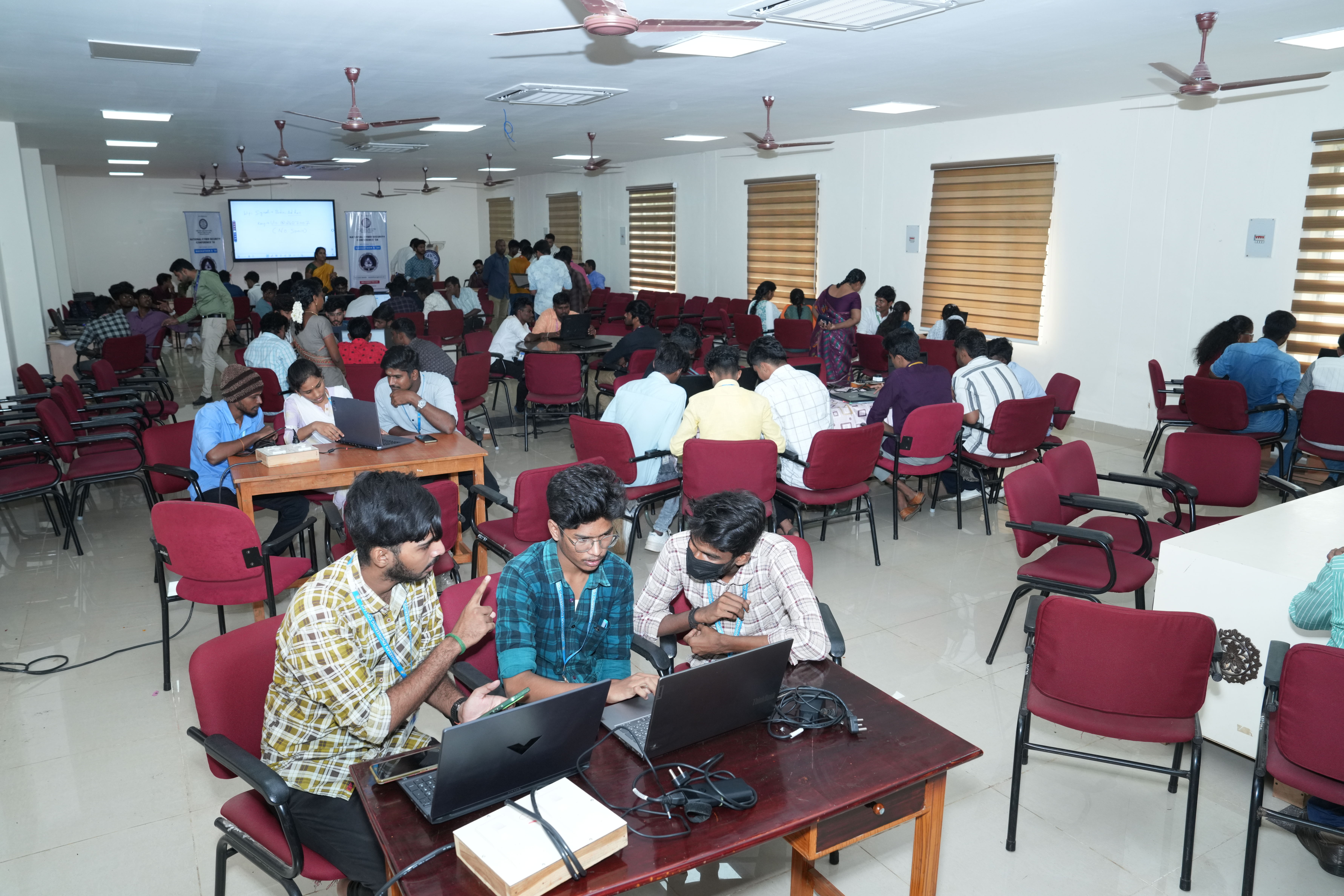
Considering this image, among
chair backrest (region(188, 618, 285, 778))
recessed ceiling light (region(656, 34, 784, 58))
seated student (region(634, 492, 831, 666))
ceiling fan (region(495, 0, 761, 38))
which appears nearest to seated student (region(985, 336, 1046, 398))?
recessed ceiling light (region(656, 34, 784, 58))

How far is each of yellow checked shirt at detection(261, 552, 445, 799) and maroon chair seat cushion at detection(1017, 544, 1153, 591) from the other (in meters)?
2.45

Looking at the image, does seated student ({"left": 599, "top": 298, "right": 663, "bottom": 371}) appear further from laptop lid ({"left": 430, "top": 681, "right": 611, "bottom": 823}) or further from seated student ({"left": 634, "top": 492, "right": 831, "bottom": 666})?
laptop lid ({"left": 430, "top": 681, "right": 611, "bottom": 823})

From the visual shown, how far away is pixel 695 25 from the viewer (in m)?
3.44

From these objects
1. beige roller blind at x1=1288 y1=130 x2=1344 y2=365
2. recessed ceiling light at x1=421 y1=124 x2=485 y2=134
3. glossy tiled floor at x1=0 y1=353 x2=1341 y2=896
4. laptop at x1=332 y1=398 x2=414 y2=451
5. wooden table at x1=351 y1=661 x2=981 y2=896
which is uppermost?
recessed ceiling light at x1=421 y1=124 x2=485 y2=134

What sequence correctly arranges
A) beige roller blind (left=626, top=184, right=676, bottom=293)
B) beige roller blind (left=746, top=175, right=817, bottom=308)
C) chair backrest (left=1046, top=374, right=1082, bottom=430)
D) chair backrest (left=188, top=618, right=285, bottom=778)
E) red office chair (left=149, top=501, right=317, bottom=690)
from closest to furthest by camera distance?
chair backrest (left=188, top=618, right=285, bottom=778) → red office chair (left=149, top=501, right=317, bottom=690) → chair backrest (left=1046, top=374, right=1082, bottom=430) → beige roller blind (left=746, top=175, right=817, bottom=308) → beige roller blind (left=626, top=184, right=676, bottom=293)

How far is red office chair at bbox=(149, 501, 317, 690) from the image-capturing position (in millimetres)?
3234

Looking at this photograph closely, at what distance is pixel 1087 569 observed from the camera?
11.3 ft

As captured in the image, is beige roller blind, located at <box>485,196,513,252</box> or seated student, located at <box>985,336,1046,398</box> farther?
beige roller blind, located at <box>485,196,513,252</box>

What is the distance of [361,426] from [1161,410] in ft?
18.6

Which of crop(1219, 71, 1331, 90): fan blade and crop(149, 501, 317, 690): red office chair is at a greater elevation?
crop(1219, 71, 1331, 90): fan blade

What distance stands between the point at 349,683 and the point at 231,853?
591 millimetres

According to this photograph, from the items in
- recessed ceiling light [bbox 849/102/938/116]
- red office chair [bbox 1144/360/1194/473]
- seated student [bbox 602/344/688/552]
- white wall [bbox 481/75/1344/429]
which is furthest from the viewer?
recessed ceiling light [bbox 849/102/938/116]

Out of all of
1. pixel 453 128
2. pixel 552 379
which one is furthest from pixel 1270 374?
pixel 453 128

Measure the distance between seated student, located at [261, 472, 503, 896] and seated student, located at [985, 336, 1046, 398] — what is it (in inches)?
177
